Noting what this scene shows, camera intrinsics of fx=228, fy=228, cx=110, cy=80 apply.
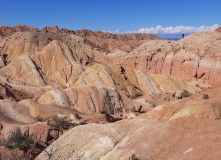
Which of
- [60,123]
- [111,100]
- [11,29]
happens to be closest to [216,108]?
[60,123]

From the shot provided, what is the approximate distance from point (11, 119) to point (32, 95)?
9.62 metres

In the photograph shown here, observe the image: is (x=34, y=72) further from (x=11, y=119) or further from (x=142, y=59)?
(x=142, y=59)

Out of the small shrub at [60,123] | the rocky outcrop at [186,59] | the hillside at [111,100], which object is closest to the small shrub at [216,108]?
the hillside at [111,100]

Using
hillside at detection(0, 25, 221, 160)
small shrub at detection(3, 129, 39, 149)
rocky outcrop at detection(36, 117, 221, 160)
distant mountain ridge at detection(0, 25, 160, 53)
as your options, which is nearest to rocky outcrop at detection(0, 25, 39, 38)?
distant mountain ridge at detection(0, 25, 160, 53)

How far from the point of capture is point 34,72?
40656 millimetres

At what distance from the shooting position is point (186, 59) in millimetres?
53094

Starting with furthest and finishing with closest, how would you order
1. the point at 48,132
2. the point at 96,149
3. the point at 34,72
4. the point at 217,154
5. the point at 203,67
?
the point at 203,67 → the point at 34,72 → the point at 48,132 → the point at 96,149 → the point at 217,154

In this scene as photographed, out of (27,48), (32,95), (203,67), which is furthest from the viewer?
(27,48)

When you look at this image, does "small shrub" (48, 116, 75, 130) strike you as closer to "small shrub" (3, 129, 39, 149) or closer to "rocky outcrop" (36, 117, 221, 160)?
"small shrub" (3, 129, 39, 149)

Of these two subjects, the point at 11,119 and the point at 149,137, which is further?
the point at 11,119

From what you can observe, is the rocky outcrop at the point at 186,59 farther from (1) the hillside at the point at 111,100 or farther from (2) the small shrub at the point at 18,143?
(2) the small shrub at the point at 18,143

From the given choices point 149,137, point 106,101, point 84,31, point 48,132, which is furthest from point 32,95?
point 84,31

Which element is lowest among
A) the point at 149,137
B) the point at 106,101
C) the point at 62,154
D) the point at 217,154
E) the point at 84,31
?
the point at 106,101

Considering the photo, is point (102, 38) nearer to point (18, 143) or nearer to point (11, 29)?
point (11, 29)
